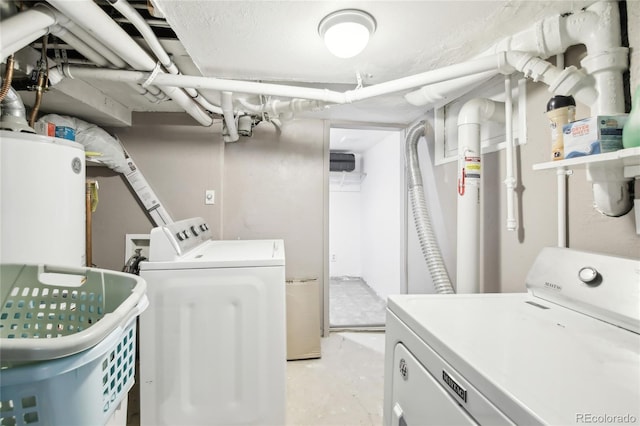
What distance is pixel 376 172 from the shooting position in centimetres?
400

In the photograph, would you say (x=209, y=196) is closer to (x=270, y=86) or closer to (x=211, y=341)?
(x=270, y=86)

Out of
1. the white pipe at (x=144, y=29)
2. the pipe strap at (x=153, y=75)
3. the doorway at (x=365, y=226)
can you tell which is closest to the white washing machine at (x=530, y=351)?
the white pipe at (x=144, y=29)

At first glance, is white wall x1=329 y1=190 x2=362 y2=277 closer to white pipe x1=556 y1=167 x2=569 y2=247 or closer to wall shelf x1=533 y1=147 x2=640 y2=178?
white pipe x1=556 y1=167 x2=569 y2=247

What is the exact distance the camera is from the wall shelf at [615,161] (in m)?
0.76

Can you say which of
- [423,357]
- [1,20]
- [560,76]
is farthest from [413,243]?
[1,20]

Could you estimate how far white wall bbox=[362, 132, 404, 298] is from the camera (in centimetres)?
318

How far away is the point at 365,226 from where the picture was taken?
452 cm

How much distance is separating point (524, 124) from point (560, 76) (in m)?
0.38

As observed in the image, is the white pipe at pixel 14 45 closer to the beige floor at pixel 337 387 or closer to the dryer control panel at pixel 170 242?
the dryer control panel at pixel 170 242

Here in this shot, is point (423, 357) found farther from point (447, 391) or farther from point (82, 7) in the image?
point (82, 7)

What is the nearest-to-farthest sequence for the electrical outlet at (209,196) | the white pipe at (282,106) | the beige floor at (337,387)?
the beige floor at (337,387), the white pipe at (282,106), the electrical outlet at (209,196)

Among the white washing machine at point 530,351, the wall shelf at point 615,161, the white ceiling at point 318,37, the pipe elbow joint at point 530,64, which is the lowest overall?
the white washing machine at point 530,351

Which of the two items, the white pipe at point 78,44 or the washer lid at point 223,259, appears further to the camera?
the washer lid at point 223,259

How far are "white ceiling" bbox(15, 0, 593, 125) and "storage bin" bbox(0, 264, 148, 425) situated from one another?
41.2 inches
